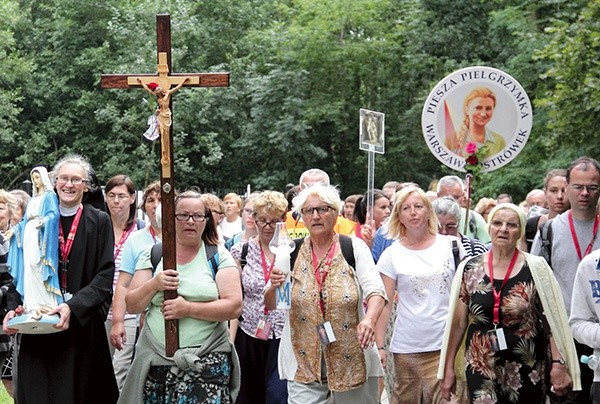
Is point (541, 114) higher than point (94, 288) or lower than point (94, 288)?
higher

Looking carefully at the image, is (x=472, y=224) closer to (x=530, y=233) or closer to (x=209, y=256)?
(x=530, y=233)

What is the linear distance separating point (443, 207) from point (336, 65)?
31786 millimetres

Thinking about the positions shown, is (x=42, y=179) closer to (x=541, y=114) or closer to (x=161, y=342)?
(x=161, y=342)

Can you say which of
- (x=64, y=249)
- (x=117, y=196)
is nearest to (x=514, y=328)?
(x=64, y=249)

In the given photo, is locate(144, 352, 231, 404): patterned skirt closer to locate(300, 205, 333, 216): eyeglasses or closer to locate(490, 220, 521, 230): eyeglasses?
locate(300, 205, 333, 216): eyeglasses

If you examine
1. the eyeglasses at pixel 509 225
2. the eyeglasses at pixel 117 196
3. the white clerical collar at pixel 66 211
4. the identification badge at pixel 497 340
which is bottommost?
the identification badge at pixel 497 340

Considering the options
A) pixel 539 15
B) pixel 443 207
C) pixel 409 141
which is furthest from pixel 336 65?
pixel 443 207

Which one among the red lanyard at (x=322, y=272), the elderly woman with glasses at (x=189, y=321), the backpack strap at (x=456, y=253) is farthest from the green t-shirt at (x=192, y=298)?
the backpack strap at (x=456, y=253)

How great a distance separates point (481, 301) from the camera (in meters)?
7.59

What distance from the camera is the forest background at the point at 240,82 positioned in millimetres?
38094

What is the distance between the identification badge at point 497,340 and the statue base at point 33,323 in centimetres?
284

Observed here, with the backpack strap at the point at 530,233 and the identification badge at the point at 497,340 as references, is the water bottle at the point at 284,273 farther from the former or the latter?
the backpack strap at the point at 530,233

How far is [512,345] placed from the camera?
7512 mm

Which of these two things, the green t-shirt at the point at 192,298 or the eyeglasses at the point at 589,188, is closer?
the green t-shirt at the point at 192,298
